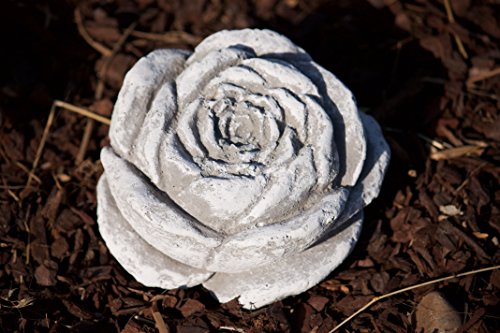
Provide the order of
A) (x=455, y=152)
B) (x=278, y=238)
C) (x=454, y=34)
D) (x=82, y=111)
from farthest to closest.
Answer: (x=454, y=34)
(x=82, y=111)
(x=455, y=152)
(x=278, y=238)

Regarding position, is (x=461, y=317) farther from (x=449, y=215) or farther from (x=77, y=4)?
(x=77, y=4)

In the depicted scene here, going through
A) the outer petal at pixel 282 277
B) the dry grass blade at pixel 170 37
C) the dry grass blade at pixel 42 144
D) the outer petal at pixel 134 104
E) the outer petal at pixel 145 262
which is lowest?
the outer petal at pixel 282 277

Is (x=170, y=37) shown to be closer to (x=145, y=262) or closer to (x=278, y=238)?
(x=145, y=262)

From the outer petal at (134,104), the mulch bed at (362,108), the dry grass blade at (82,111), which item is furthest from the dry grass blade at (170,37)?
the outer petal at (134,104)

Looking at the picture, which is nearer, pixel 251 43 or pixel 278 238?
pixel 278 238

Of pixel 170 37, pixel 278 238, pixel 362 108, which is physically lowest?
pixel 362 108

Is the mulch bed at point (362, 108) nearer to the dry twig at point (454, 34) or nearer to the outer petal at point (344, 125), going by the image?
the dry twig at point (454, 34)

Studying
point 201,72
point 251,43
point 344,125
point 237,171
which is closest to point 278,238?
point 237,171
